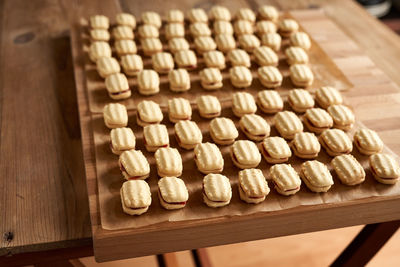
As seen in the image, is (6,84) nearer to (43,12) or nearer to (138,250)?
(43,12)

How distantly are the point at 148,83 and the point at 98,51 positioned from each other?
255 mm

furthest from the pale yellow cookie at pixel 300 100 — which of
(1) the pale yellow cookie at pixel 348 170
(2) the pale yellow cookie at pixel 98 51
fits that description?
(2) the pale yellow cookie at pixel 98 51

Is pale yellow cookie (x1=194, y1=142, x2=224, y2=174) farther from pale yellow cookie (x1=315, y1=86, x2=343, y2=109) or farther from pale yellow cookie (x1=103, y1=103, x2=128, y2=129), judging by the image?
pale yellow cookie (x1=315, y1=86, x2=343, y2=109)

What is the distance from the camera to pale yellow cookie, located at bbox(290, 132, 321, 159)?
3.72 ft

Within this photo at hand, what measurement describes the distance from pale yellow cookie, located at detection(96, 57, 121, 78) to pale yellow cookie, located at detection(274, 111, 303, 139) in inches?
20.4

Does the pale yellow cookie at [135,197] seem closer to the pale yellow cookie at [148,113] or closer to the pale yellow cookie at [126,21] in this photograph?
the pale yellow cookie at [148,113]

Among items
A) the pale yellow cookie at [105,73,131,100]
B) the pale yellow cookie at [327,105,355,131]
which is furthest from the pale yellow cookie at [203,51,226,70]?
the pale yellow cookie at [327,105,355,131]

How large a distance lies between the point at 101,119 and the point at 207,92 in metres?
0.33

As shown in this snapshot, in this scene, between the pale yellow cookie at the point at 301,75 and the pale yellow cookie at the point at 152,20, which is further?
the pale yellow cookie at the point at 152,20

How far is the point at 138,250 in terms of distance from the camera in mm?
970

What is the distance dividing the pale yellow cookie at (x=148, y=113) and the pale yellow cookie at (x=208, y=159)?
6.4 inches

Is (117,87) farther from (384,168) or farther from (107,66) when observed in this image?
(384,168)

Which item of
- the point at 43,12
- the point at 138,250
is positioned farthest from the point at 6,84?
the point at 138,250

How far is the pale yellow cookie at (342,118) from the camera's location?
1.24 meters
